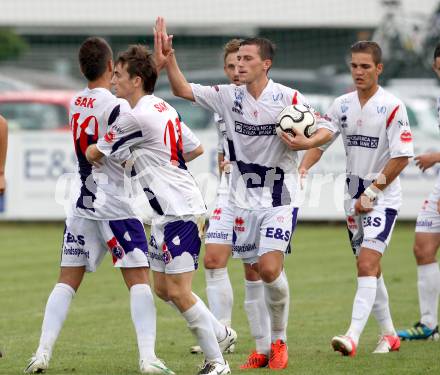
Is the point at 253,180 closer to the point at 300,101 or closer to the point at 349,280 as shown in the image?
the point at 300,101

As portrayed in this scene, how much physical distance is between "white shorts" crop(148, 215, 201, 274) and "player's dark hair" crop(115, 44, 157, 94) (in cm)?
89

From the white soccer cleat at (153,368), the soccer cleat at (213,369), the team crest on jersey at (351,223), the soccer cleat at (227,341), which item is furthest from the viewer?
the team crest on jersey at (351,223)

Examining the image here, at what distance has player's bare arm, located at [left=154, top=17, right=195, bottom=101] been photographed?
755 centimetres

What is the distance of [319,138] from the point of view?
7977mm

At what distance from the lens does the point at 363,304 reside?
8.44 metres

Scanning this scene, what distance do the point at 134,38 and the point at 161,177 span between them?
29254 millimetres

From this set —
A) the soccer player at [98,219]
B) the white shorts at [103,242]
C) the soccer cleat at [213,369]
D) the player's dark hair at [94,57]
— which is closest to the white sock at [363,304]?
the soccer cleat at [213,369]

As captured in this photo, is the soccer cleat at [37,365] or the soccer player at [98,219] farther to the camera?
the soccer player at [98,219]

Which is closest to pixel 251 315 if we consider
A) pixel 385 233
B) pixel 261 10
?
pixel 385 233

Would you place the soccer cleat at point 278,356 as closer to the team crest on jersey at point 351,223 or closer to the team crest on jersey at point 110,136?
the team crest on jersey at point 351,223

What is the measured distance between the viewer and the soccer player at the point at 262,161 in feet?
26.0

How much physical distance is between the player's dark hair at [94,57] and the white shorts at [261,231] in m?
1.44

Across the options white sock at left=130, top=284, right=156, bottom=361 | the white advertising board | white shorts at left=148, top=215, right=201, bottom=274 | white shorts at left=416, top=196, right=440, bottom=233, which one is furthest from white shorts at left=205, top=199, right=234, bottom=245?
the white advertising board

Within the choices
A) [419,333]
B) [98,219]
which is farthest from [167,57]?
[419,333]
